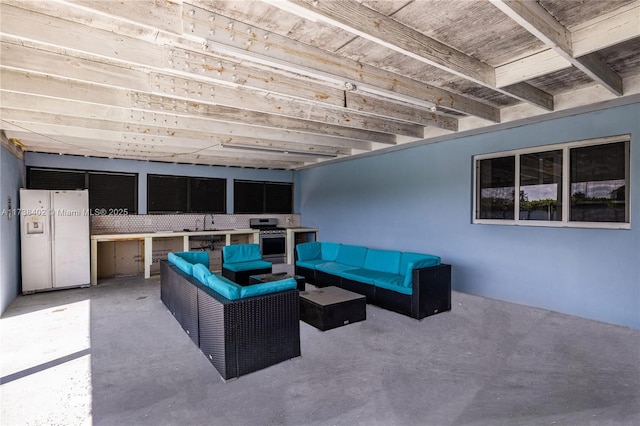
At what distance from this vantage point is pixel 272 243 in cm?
792

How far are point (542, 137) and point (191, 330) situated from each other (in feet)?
16.0

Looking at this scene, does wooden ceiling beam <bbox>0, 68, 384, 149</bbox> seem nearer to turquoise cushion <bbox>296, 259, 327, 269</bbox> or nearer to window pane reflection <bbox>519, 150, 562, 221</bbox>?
turquoise cushion <bbox>296, 259, 327, 269</bbox>

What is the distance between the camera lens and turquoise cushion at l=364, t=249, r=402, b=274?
187 inches

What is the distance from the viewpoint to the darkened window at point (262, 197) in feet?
27.3

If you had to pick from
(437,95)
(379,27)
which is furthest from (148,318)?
(437,95)

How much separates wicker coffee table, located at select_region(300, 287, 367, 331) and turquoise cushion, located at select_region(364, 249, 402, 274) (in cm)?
104

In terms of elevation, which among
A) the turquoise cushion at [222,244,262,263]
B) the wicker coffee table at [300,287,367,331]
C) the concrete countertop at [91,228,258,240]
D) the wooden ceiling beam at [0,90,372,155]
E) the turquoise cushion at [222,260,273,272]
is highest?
the wooden ceiling beam at [0,90,372,155]

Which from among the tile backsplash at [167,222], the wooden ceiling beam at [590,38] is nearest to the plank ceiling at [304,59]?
the wooden ceiling beam at [590,38]

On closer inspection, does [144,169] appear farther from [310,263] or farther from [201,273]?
[201,273]

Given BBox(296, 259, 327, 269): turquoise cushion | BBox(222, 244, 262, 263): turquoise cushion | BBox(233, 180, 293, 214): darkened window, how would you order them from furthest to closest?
BBox(233, 180, 293, 214): darkened window, BBox(222, 244, 262, 263): turquoise cushion, BBox(296, 259, 327, 269): turquoise cushion

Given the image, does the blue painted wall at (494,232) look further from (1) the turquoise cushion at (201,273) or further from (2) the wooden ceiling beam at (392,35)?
(1) the turquoise cushion at (201,273)

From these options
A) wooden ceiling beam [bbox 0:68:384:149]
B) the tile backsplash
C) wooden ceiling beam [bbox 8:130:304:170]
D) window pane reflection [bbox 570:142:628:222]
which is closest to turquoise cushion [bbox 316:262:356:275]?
wooden ceiling beam [bbox 0:68:384:149]

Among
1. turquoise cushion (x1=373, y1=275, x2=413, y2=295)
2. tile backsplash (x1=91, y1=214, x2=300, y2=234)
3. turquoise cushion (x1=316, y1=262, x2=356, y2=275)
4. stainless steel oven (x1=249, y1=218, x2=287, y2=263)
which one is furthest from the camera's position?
stainless steel oven (x1=249, y1=218, x2=287, y2=263)

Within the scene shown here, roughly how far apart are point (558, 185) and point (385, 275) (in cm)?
254
